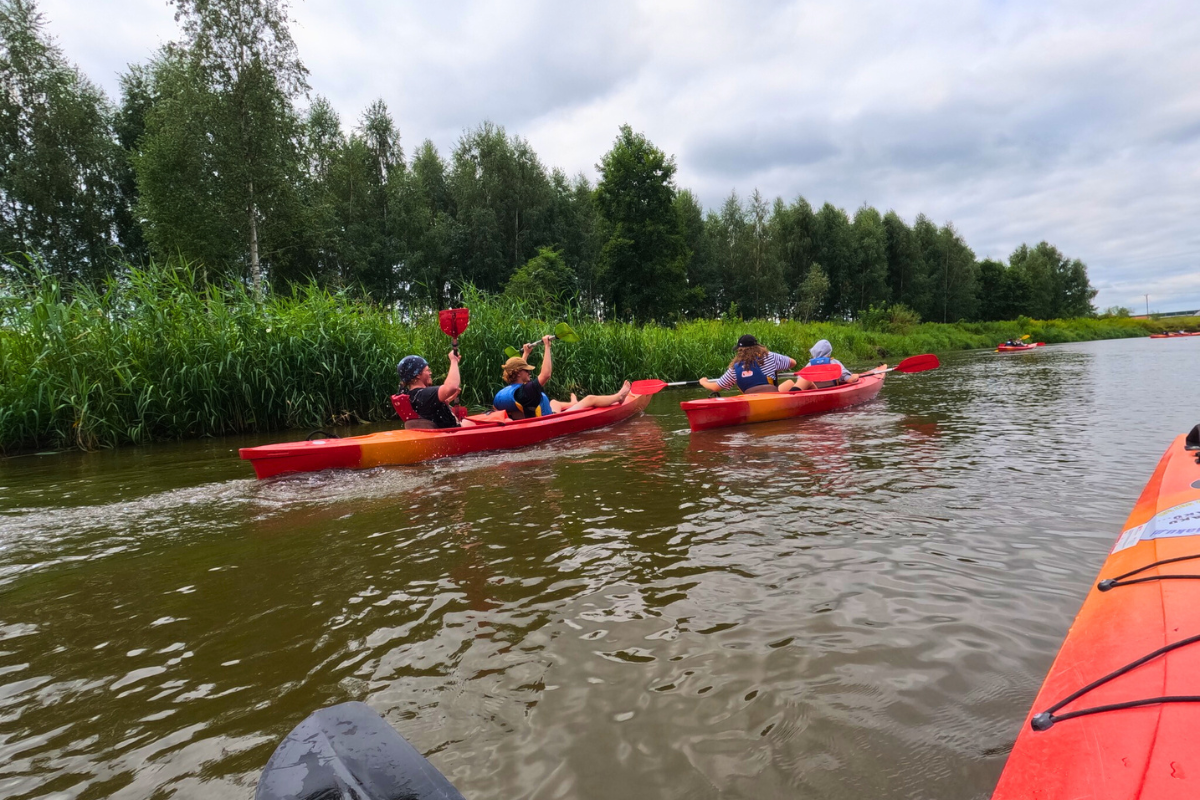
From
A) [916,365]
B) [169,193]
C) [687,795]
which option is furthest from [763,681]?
[169,193]

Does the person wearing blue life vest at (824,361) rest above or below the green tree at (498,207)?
below

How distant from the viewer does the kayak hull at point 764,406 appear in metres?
7.02

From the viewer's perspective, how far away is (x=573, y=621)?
7.88ft

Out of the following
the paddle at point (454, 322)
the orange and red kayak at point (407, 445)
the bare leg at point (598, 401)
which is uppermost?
the paddle at point (454, 322)

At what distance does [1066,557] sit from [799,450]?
2.91 metres

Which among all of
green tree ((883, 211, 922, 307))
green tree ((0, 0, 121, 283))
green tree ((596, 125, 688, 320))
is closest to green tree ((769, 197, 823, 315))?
green tree ((883, 211, 922, 307))

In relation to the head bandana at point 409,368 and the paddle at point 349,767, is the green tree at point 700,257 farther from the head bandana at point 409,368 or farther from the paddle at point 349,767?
the paddle at point 349,767

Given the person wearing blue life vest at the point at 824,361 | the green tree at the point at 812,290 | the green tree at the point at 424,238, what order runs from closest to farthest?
the person wearing blue life vest at the point at 824,361 → the green tree at the point at 424,238 → the green tree at the point at 812,290

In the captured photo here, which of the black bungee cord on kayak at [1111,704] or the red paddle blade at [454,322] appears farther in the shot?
the red paddle blade at [454,322]

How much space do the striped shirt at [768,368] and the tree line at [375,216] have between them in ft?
13.5

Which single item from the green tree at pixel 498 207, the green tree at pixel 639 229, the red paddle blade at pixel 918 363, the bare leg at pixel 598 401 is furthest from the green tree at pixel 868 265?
the bare leg at pixel 598 401

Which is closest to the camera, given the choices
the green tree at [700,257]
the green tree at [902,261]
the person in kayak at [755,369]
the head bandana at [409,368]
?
the head bandana at [409,368]

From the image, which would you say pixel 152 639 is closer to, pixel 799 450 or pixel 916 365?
pixel 799 450

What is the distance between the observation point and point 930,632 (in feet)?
7.14
